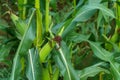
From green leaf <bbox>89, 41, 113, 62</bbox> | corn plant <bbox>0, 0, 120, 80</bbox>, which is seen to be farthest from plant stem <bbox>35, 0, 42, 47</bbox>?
green leaf <bbox>89, 41, 113, 62</bbox>

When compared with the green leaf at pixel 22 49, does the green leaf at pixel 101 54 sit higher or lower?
lower

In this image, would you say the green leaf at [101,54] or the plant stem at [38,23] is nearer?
the plant stem at [38,23]

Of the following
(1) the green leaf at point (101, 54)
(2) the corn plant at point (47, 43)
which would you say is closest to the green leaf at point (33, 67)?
(2) the corn plant at point (47, 43)

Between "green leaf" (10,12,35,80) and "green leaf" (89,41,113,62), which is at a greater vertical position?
"green leaf" (10,12,35,80)

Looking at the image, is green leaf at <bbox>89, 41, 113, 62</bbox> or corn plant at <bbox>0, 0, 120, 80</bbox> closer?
corn plant at <bbox>0, 0, 120, 80</bbox>

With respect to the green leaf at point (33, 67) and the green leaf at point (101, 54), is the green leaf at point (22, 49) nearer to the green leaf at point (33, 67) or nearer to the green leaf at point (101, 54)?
the green leaf at point (33, 67)

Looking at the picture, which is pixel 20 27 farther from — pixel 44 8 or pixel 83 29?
pixel 83 29

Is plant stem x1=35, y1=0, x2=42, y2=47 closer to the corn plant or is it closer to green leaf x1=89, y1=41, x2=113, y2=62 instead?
the corn plant

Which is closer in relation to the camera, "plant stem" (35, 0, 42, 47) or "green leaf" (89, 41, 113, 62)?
"plant stem" (35, 0, 42, 47)

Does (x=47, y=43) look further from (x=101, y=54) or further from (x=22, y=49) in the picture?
(x=101, y=54)

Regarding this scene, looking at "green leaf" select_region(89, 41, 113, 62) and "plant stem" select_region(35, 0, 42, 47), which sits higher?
"plant stem" select_region(35, 0, 42, 47)

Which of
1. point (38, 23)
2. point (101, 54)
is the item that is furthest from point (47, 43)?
point (101, 54)

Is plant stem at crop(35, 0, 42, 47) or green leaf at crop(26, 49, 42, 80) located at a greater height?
plant stem at crop(35, 0, 42, 47)

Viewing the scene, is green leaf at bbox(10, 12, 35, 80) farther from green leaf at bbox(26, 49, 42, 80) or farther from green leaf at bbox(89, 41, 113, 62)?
green leaf at bbox(89, 41, 113, 62)
